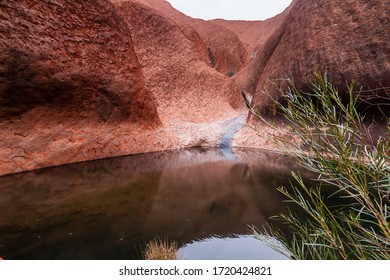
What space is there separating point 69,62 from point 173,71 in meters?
12.2

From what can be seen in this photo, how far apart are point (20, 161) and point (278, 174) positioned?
9495 mm

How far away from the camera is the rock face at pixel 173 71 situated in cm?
2120

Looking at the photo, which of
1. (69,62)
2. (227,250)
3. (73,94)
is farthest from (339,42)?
(73,94)

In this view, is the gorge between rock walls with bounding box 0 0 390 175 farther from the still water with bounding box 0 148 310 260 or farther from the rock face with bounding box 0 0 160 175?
the still water with bounding box 0 148 310 260

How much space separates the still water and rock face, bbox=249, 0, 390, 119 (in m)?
4.05

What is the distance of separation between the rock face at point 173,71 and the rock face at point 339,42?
24.4 feet

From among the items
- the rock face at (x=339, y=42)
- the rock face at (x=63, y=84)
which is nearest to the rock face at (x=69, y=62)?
the rock face at (x=63, y=84)

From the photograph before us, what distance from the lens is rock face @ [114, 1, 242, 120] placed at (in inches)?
835

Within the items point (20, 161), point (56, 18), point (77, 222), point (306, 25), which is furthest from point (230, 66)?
point (77, 222)

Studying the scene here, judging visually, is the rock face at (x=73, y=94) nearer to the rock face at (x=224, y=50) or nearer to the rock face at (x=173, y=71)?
→ the rock face at (x=173, y=71)

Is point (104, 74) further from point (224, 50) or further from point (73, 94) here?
point (224, 50)
